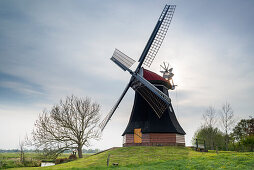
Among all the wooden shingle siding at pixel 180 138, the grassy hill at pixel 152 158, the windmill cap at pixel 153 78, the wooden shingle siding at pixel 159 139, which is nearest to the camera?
the grassy hill at pixel 152 158

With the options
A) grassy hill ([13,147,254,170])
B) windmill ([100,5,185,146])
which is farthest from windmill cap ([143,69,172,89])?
grassy hill ([13,147,254,170])

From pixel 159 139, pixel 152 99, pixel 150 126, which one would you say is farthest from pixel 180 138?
pixel 152 99

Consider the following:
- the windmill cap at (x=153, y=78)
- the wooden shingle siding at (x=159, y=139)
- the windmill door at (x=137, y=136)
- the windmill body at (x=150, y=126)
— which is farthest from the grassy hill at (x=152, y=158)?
the windmill cap at (x=153, y=78)

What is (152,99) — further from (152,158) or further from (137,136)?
(152,158)

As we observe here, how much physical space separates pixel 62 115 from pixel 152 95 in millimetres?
13362

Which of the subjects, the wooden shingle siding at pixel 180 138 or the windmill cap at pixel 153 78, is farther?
the windmill cap at pixel 153 78

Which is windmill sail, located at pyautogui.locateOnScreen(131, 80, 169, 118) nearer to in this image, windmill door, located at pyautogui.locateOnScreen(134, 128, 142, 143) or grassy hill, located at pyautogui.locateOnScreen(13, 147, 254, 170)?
windmill door, located at pyautogui.locateOnScreen(134, 128, 142, 143)

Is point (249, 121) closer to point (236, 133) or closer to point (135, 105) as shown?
point (236, 133)

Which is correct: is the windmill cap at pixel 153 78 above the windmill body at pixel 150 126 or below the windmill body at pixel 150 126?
above

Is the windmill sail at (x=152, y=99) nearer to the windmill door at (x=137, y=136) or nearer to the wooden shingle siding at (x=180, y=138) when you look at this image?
the windmill door at (x=137, y=136)

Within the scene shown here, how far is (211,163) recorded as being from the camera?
14.8m

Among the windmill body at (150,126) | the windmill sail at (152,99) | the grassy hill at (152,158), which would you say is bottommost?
the grassy hill at (152,158)

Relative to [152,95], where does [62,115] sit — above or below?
below

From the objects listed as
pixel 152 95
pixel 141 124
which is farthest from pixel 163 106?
pixel 141 124
